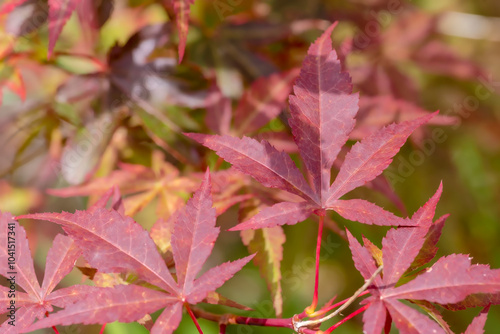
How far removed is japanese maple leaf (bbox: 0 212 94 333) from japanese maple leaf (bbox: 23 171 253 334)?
0.05 m

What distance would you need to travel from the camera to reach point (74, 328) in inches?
34.0

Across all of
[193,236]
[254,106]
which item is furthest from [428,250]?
[254,106]

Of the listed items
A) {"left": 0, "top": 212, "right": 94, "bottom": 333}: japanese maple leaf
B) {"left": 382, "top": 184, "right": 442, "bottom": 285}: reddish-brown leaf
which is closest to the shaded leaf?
{"left": 382, "top": 184, "right": 442, "bottom": 285}: reddish-brown leaf

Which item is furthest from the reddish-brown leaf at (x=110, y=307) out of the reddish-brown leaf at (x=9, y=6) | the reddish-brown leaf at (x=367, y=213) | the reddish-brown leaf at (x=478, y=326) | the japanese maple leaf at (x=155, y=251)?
the reddish-brown leaf at (x=9, y=6)

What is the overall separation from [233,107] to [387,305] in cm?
49

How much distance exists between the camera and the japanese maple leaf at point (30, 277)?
1.58 ft

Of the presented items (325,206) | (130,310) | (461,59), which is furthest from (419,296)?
(461,59)

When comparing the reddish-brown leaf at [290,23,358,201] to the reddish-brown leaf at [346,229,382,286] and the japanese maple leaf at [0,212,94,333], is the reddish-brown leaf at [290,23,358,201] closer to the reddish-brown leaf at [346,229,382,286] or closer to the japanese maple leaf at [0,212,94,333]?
the reddish-brown leaf at [346,229,382,286]

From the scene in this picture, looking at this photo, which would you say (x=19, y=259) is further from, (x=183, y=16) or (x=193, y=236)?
(x=183, y=16)

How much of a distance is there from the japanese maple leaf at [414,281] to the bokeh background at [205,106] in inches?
11.1

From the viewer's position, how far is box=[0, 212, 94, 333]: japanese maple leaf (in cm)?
48

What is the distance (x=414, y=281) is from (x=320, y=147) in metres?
0.18

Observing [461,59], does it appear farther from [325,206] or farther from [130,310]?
[130,310]

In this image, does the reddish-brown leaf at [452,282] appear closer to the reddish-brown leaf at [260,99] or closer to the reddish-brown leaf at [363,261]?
the reddish-brown leaf at [363,261]
